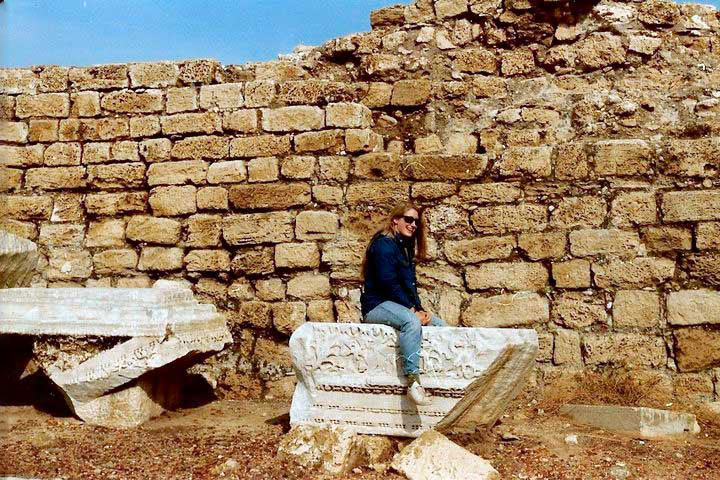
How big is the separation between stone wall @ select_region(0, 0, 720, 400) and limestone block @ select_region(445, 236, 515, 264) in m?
0.03

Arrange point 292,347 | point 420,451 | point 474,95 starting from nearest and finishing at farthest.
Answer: point 420,451 < point 292,347 < point 474,95

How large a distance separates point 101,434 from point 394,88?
4.15 metres

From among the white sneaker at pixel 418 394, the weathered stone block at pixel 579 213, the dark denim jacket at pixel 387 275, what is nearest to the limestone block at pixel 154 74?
the dark denim jacket at pixel 387 275

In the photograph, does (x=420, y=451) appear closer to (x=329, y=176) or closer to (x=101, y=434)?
(x=101, y=434)

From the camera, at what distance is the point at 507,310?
22.4 ft

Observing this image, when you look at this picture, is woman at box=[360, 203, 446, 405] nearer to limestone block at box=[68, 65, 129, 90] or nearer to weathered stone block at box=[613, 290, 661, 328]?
weathered stone block at box=[613, 290, 661, 328]

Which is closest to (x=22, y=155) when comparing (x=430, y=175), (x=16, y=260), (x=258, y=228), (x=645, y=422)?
(x=16, y=260)

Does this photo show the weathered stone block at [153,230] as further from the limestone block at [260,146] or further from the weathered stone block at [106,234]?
the limestone block at [260,146]

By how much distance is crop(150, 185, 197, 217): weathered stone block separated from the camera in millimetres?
7656

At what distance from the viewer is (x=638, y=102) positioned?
7.13m

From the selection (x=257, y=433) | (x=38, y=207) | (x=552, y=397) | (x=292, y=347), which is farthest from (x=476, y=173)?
(x=38, y=207)

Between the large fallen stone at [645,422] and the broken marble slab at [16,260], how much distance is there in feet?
16.8

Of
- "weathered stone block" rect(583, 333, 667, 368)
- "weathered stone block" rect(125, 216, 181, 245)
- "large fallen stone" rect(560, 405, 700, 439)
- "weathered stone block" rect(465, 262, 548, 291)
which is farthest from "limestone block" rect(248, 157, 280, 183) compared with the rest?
"large fallen stone" rect(560, 405, 700, 439)

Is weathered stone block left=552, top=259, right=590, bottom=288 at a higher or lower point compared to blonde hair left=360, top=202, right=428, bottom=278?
lower
